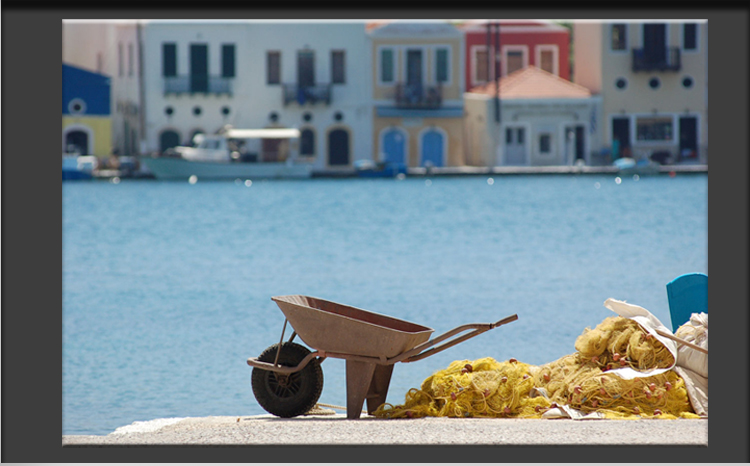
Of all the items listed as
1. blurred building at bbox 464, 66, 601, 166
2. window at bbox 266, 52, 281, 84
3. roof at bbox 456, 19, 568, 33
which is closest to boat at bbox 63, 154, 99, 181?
window at bbox 266, 52, 281, 84

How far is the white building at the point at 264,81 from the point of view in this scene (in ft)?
142

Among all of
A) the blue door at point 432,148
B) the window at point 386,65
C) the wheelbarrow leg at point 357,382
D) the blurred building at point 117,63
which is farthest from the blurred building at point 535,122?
the wheelbarrow leg at point 357,382

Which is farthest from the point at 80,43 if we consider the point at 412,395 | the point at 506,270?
the point at 412,395

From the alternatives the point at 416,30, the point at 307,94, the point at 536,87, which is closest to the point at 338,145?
the point at 307,94

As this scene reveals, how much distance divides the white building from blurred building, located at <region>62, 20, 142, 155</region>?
647 mm

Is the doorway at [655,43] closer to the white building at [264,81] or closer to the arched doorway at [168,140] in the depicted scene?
the white building at [264,81]

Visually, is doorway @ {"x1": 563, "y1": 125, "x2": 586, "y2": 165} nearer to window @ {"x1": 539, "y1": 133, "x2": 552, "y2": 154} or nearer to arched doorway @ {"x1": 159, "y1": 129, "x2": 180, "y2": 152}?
window @ {"x1": 539, "y1": 133, "x2": 552, "y2": 154}

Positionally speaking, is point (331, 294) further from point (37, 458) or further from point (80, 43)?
point (80, 43)

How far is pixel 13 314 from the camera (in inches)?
155

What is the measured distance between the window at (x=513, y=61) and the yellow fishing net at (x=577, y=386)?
40014mm

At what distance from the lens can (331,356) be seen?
18.7 feet

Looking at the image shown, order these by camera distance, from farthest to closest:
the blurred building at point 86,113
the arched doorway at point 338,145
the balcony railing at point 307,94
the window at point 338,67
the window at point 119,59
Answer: the window at point 119,59 < the arched doorway at point 338,145 < the window at point 338,67 < the balcony railing at point 307,94 < the blurred building at point 86,113

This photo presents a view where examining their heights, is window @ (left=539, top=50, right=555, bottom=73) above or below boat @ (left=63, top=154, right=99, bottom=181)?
above

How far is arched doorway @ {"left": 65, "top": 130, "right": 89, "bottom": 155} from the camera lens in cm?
4388
